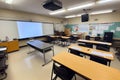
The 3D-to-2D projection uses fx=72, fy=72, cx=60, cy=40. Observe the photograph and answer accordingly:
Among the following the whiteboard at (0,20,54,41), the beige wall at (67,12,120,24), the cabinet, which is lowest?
the cabinet

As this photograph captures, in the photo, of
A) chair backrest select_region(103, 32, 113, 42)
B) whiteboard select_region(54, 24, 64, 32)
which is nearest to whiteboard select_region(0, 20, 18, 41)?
whiteboard select_region(54, 24, 64, 32)

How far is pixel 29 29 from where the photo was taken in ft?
19.3

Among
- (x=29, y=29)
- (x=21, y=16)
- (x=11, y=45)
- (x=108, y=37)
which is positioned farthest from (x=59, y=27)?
(x=11, y=45)

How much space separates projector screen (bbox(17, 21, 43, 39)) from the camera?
17.6 feet

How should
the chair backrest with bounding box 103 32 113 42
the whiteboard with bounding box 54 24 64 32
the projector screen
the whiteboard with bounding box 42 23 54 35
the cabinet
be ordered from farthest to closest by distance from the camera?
the whiteboard with bounding box 54 24 64 32
the whiteboard with bounding box 42 23 54 35
the chair backrest with bounding box 103 32 113 42
the projector screen
the cabinet

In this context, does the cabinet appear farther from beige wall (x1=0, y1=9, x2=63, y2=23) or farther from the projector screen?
beige wall (x1=0, y1=9, x2=63, y2=23)

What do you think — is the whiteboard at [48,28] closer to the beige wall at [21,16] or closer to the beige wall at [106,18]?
the beige wall at [21,16]

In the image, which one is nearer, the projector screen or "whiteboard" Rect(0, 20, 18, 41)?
"whiteboard" Rect(0, 20, 18, 41)

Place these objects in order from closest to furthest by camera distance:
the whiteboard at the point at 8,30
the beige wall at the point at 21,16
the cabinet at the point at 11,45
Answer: the cabinet at the point at 11,45, the whiteboard at the point at 8,30, the beige wall at the point at 21,16

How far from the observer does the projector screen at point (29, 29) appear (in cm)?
535

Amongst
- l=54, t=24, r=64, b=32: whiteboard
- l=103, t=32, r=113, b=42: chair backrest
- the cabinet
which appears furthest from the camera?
l=54, t=24, r=64, b=32: whiteboard

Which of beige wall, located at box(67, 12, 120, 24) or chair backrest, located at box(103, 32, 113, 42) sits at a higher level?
beige wall, located at box(67, 12, 120, 24)

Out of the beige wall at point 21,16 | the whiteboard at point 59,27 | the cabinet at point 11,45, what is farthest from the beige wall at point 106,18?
the cabinet at point 11,45

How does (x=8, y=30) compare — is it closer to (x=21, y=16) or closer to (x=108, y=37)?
(x=21, y=16)
